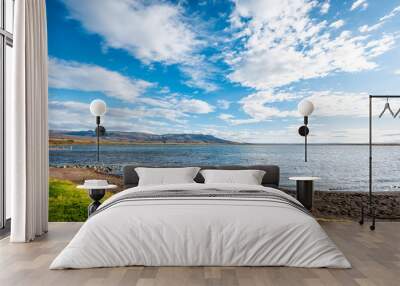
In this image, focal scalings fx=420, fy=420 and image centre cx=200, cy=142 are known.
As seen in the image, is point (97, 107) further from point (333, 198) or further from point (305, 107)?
point (333, 198)

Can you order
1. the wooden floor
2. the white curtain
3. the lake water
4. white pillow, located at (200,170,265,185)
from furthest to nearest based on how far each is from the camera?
1. the lake water
2. white pillow, located at (200,170,265,185)
3. the white curtain
4. the wooden floor

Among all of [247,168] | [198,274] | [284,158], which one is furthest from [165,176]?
[198,274]

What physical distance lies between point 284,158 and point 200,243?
368 cm

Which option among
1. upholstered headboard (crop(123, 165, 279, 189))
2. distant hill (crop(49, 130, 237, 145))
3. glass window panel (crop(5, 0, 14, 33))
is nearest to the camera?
glass window panel (crop(5, 0, 14, 33))

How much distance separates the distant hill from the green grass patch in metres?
0.70

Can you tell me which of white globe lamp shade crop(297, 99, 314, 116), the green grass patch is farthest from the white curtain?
white globe lamp shade crop(297, 99, 314, 116)

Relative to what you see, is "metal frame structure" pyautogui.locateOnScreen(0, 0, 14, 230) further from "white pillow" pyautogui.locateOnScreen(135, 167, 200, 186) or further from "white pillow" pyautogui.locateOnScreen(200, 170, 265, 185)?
"white pillow" pyautogui.locateOnScreen(200, 170, 265, 185)

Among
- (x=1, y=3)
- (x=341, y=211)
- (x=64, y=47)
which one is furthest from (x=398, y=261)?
(x=64, y=47)

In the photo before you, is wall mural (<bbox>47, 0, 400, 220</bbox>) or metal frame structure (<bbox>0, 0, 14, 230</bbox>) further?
wall mural (<bbox>47, 0, 400, 220</bbox>)

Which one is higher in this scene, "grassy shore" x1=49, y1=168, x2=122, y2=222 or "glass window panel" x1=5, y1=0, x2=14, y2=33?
"glass window panel" x1=5, y1=0, x2=14, y2=33

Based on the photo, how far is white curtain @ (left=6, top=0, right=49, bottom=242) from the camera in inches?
177

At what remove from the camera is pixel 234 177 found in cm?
553

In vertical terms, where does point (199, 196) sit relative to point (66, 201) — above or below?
above

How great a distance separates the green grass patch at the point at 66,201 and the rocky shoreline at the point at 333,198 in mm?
148
